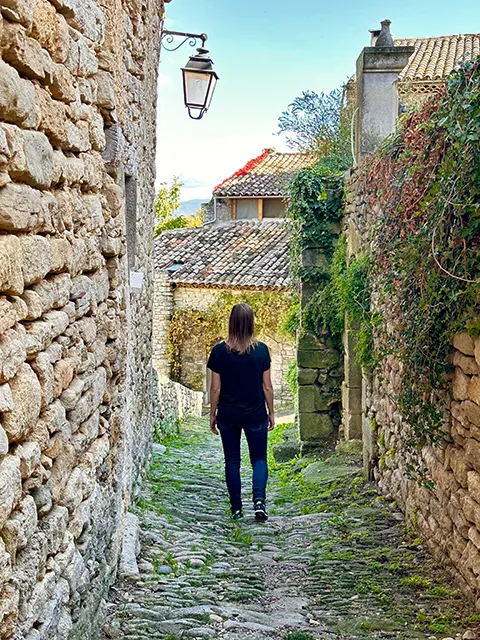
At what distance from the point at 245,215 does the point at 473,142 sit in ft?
67.5

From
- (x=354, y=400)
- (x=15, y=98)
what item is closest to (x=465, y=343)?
(x=15, y=98)

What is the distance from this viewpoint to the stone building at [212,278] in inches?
768

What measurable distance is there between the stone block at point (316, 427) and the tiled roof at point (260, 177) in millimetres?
14244

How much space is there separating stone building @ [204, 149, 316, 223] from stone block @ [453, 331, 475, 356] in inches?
756

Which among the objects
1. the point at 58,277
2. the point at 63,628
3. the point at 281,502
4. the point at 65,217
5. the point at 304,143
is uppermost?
the point at 304,143

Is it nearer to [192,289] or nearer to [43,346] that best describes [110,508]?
[43,346]

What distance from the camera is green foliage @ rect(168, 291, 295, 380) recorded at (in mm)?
19297

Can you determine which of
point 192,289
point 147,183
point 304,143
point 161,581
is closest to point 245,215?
point 192,289

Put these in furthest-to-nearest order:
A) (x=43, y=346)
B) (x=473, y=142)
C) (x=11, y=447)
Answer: (x=473, y=142) → (x=43, y=346) → (x=11, y=447)

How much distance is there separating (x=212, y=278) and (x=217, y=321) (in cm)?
124

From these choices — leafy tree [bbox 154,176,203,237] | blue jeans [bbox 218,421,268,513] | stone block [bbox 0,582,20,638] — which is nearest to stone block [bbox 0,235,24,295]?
stone block [bbox 0,582,20,638]

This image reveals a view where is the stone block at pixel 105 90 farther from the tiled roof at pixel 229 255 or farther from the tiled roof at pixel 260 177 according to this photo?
the tiled roof at pixel 260 177

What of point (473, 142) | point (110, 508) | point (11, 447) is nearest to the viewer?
point (11, 447)

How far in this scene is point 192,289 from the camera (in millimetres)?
20609
